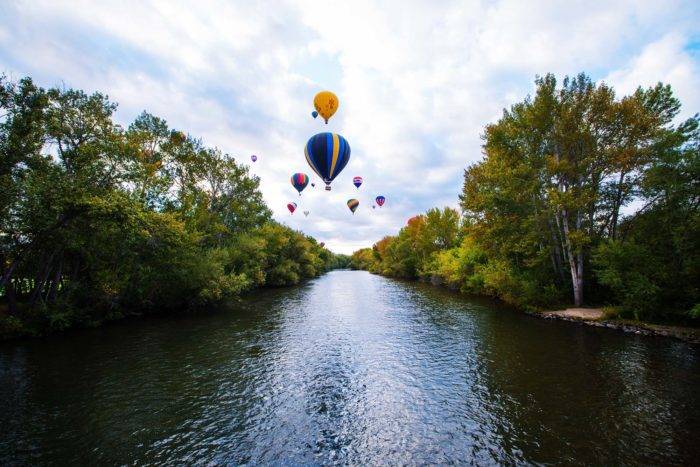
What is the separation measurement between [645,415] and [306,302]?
30551 mm

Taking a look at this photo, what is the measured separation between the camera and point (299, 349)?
17.2 metres

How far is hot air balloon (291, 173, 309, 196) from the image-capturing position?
35.7 metres

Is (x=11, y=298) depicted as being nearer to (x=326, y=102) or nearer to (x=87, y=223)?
(x=87, y=223)

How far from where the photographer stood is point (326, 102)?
78.6ft

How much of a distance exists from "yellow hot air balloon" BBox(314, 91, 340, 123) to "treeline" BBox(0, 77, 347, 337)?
46.0ft

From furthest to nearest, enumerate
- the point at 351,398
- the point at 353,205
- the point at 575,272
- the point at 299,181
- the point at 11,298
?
the point at 353,205 → the point at 299,181 → the point at 575,272 → the point at 11,298 → the point at 351,398

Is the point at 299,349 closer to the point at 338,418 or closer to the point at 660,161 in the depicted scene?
the point at 338,418

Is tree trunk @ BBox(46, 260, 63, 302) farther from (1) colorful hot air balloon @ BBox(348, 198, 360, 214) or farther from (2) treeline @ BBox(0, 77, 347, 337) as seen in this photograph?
(1) colorful hot air balloon @ BBox(348, 198, 360, 214)

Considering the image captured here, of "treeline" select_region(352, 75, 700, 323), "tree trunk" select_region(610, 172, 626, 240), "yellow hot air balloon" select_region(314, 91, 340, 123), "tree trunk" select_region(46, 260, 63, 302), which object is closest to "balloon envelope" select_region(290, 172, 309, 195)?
"yellow hot air balloon" select_region(314, 91, 340, 123)

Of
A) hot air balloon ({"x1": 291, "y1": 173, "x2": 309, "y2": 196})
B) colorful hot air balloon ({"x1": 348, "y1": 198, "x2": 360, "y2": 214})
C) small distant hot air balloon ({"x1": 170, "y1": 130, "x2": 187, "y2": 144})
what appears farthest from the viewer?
colorful hot air balloon ({"x1": 348, "y1": 198, "x2": 360, "y2": 214})

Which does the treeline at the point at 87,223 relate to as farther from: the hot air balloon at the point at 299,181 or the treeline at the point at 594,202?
the treeline at the point at 594,202

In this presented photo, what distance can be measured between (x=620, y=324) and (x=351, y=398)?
2060cm

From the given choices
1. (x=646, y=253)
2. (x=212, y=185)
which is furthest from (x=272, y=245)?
(x=646, y=253)

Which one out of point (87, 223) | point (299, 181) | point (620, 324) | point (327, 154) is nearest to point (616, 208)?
point (620, 324)
